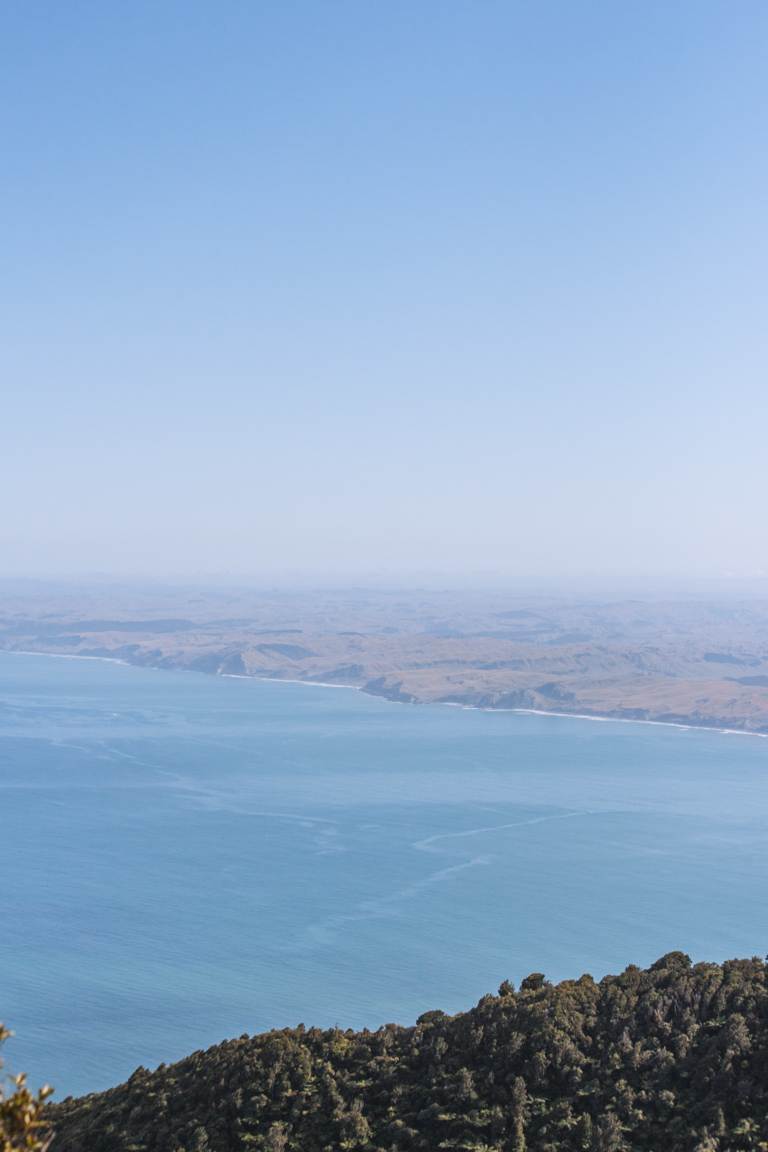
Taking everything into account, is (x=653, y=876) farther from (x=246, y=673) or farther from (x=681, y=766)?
(x=246, y=673)

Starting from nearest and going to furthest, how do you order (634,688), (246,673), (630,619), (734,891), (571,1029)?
1. (571,1029)
2. (734,891)
3. (634,688)
4. (246,673)
5. (630,619)

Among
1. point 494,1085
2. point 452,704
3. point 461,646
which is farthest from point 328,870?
point 461,646

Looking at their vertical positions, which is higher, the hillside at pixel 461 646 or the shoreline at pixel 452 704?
the hillside at pixel 461 646

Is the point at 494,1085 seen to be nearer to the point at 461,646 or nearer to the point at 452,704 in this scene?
the point at 452,704

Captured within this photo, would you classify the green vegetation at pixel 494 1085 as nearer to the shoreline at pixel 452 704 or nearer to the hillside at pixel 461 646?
the shoreline at pixel 452 704

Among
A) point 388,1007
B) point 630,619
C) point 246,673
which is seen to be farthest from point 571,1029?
point 630,619

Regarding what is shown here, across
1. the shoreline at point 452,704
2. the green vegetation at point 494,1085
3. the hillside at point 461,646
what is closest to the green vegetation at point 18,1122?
the green vegetation at point 494,1085

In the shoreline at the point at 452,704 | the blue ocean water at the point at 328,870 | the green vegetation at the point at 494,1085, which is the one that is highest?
the green vegetation at the point at 494,1085
